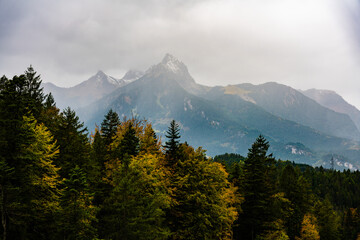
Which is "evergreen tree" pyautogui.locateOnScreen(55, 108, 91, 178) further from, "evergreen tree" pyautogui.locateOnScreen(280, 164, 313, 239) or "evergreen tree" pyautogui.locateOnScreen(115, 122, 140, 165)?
"evergreen tree" pyautogui.locateOnScreen(280, 164, 313, 239)

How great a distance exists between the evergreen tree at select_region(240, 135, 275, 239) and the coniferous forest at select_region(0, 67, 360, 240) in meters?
0.16

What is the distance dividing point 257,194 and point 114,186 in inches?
886

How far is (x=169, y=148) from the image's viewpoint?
3916 cm

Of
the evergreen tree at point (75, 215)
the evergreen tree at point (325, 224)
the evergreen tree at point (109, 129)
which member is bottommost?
the evergreen tree at point (325, 224)

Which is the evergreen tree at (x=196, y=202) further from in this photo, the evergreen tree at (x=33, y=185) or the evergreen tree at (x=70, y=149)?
the evergreen tree at (x=33, y=185)

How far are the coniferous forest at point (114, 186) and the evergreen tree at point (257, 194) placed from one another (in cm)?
16

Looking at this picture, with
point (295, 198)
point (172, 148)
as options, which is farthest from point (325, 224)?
point (172, 148)

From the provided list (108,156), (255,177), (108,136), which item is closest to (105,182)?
(108,156)

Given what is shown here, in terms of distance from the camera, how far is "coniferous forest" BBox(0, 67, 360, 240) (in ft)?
81.7

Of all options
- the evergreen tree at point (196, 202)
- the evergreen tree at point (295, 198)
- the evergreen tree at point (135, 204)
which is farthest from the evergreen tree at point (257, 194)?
the evergreen tree at point (135, 204)

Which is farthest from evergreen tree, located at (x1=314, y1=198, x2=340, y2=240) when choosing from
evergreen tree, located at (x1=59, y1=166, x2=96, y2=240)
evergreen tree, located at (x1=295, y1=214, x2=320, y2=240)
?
evergreen tree, located at (x1=59, y1=166, x2=96, y2=240)

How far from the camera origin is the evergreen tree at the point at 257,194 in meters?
41.1

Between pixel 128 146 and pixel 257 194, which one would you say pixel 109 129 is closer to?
pixel 128 146

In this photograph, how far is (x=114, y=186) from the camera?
3259cm
